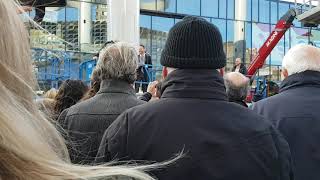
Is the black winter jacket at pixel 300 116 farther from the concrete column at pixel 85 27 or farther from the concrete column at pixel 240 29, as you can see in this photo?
the concrete column at pixel 240 29

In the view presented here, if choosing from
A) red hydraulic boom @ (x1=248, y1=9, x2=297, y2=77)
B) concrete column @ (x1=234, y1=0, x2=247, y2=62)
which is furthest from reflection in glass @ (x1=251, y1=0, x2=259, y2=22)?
red hydraulic boom @ (x1=248, y1=9, x2=297, y2=77)

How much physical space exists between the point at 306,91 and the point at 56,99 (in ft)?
6.19

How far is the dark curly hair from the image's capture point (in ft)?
13.9

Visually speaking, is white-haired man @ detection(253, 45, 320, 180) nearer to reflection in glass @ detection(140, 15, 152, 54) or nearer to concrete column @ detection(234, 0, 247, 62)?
reflection in glass @ detection(140, 15, 152, 54)

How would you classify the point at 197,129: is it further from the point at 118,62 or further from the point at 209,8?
the point at 209,8

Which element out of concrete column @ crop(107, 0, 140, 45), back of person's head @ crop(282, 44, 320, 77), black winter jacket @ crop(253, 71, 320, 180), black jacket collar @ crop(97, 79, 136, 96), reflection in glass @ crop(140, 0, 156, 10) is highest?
reflection in glass @ crop(140, 0, 156, 10)

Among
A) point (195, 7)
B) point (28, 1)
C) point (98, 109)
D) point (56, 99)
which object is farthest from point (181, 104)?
point (195, 7)

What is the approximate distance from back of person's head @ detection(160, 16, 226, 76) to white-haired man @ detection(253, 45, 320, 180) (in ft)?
3.79

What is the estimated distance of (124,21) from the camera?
34.8 feet

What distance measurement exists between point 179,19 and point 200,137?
2037 centimetres

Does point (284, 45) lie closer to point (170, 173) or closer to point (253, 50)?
point (253, 50)

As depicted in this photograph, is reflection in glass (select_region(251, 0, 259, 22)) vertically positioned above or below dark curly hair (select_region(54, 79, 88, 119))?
above

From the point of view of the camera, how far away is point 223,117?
228 centimetres

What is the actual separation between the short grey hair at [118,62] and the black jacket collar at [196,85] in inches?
42.2
